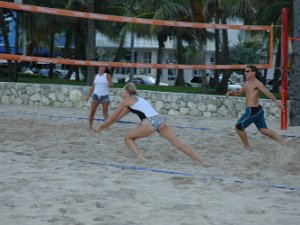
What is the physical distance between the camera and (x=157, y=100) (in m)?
13.2

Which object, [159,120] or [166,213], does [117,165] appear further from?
[166,213]

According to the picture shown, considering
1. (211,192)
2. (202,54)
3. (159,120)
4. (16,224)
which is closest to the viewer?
(16,224)

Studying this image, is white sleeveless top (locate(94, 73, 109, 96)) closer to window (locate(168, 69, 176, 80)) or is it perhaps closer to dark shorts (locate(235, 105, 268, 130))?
dark shorts (locate(235, 105, 268, 130))

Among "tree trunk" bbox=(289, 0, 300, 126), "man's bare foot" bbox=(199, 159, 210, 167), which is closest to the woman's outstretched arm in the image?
"man's bare foot" bbox=(199, 159, 210, 167)

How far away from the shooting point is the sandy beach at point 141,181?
4.05 metres

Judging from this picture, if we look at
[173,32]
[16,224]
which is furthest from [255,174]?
[173,32]

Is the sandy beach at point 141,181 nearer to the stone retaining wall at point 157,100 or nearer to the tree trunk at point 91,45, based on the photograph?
the stone retaining wall at point 157,100

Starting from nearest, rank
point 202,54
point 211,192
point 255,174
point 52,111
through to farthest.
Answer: point 211,192
point 255,174
point 52,111
point 202,54

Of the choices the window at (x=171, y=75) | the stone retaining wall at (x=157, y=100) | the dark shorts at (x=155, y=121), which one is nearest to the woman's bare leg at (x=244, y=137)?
the dark shorts at (x=155, y=121)

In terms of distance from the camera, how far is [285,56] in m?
9.99

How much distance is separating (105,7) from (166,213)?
19099mm

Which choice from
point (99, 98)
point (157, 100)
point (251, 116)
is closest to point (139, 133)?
point (251, 116)

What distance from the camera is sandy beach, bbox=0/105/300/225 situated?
4.05 meters

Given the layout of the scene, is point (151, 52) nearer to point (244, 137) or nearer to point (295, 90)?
point (295, 90)
